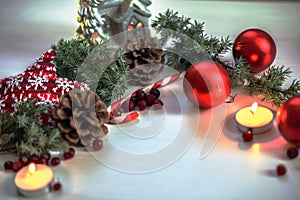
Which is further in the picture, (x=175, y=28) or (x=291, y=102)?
(x=175, y=28)

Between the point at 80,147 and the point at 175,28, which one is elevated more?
the point at 175,28

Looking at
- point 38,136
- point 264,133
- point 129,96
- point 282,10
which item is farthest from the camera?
point 282,10

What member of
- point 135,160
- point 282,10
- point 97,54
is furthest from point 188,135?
point 282,10

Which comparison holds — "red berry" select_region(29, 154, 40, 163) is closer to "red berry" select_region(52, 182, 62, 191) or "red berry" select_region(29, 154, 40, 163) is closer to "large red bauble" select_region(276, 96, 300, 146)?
"red berry" select_region(52, 182, 62, 191)

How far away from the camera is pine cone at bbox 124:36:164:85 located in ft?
4.12

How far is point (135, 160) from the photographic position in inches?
40.8

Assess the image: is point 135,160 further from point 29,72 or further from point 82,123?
point 29,72

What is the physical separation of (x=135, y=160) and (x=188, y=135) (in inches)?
5.7

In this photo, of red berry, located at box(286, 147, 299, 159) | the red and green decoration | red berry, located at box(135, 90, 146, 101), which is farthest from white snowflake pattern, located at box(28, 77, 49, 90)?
red berry, located at box(286, 147, 299, 159)

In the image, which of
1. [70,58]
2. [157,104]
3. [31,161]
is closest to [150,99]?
[157,104]

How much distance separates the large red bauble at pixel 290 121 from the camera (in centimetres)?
102

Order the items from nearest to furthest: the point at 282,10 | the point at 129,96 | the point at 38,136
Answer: the point at 38,136 → the point at 129,96 → the point at 282,10

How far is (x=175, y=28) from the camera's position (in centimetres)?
133

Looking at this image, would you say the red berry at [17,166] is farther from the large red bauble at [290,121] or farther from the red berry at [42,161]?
the large red bauble at [290,121]
